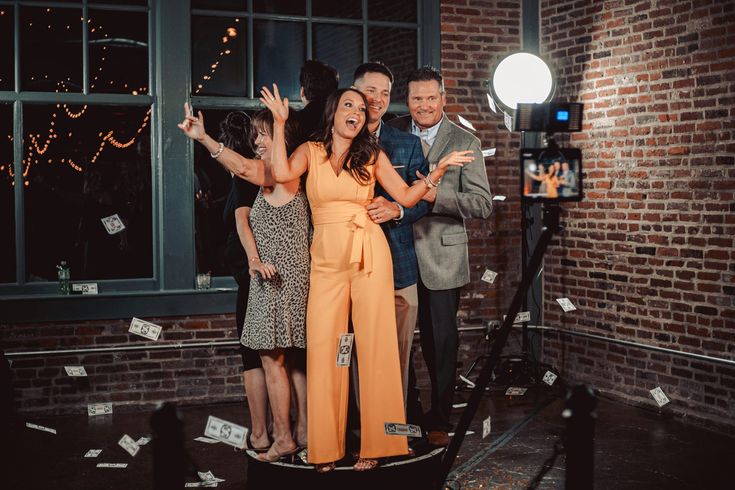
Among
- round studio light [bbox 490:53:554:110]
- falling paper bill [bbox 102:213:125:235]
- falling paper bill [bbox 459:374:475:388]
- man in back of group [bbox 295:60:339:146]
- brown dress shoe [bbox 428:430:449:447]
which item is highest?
round studio light [bbox 490:53:554:110]

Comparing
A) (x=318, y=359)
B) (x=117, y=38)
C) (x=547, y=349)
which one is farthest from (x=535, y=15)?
(x=318, y=359)

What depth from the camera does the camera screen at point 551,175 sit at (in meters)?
3.23

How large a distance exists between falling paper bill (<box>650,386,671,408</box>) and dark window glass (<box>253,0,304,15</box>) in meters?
3.60

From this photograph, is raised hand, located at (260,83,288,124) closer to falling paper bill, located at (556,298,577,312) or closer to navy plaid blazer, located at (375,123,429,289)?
navy plaid blazer, located at (375,123,429,289)

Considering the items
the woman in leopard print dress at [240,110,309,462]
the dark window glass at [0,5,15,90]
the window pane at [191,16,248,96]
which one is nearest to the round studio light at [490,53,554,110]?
the window pane at [191,16,248,96]

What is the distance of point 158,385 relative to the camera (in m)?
6.04

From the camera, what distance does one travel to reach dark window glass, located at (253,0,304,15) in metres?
6.25

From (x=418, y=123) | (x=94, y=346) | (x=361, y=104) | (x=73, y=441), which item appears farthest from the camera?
(x=94, y=346)

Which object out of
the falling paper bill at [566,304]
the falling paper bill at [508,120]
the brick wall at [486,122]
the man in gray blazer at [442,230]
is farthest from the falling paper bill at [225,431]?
the falling paper bill at [508,120]

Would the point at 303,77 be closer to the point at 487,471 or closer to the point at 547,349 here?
the point at 487,471

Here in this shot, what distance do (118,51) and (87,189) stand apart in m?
0.97

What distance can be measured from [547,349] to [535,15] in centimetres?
263

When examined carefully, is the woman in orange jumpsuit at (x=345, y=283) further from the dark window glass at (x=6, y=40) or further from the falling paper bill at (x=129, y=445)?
the dark window glass at (x=6, y=40)

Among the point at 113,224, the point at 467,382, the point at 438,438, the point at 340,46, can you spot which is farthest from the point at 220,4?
the point at 438,438
